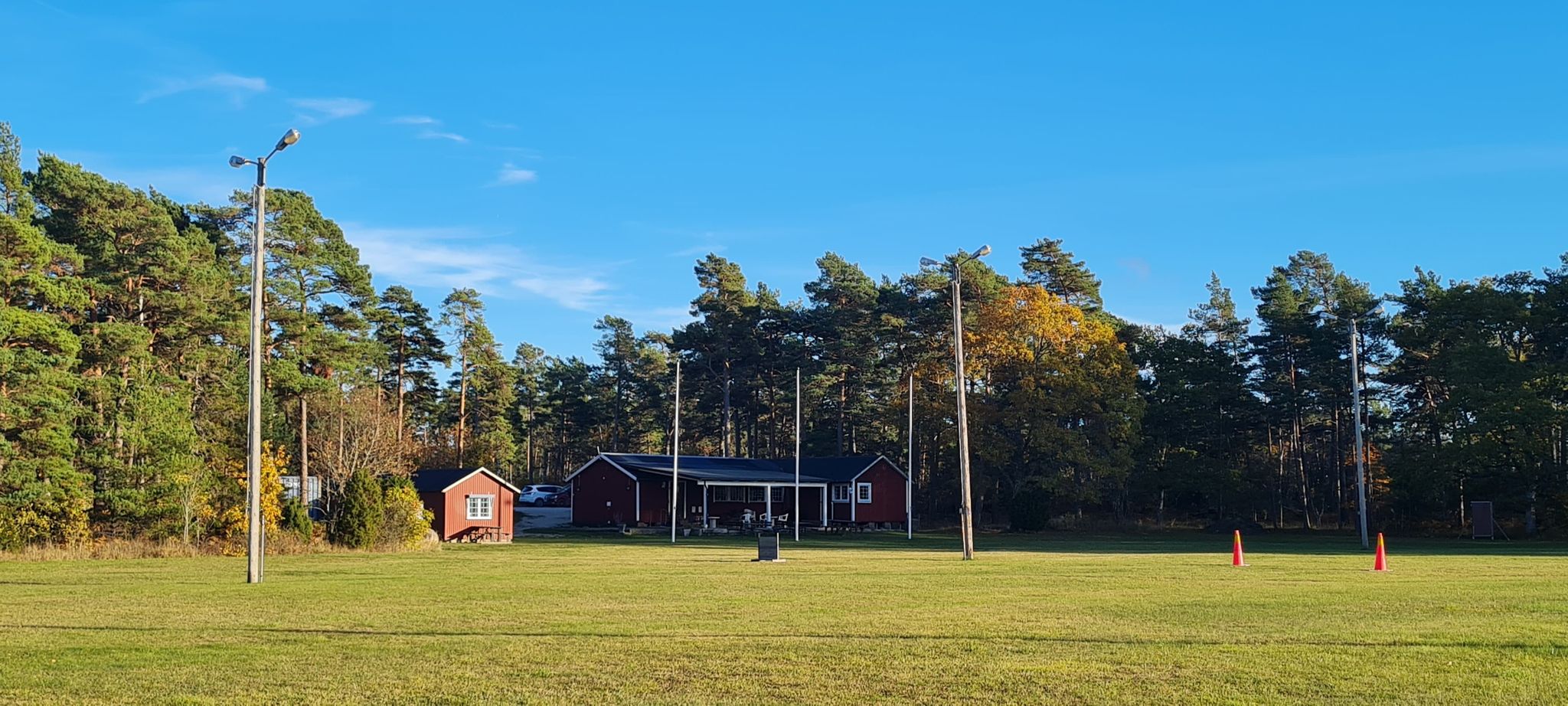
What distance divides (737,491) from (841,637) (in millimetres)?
52910

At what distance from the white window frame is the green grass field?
90.2 ft

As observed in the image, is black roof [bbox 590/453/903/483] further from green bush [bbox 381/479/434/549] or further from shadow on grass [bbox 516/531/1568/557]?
green bush [bbox 381/479/434/549]

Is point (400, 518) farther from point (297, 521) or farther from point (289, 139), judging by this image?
point (289, 139)

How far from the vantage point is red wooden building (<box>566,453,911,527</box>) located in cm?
6431

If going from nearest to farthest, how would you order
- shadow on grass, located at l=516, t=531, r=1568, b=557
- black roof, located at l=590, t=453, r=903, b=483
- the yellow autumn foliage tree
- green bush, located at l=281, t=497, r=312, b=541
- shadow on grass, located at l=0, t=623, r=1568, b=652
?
shadow on grass, located at l=0, t=623, r=1568, b=652
green bush, located at l=281, t=497, r=312, b=541
the yellow autumn foliage tree
shadow on grass, located at l=516, t=531, r=1568, b=557
black roof, located at l=590, t=453, r=903, b=483

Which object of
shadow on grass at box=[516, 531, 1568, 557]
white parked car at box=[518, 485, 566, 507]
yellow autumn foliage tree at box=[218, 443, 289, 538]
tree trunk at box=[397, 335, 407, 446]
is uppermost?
tree trunk at box=[397, 335, 407, 446]

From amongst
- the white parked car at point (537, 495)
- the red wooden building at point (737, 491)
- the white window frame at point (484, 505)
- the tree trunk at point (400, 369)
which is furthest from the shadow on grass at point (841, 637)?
the white parked car at point (537, 495)

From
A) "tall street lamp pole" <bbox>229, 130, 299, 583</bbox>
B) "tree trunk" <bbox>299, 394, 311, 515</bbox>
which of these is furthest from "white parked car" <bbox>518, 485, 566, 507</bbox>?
"tall street lamp pole" <bbox>229, 130, 299, 583</bbox>

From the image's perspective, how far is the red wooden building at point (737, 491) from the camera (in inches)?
2532

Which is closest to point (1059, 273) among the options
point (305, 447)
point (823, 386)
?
point (823, 386)

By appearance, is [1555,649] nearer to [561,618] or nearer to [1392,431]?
[561,618]

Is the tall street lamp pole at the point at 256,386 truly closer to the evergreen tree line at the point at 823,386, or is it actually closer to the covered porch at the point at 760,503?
the evergreen tree line at the point at 823,386

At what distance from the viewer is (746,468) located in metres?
67.6

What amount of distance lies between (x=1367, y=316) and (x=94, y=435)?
5827cm
